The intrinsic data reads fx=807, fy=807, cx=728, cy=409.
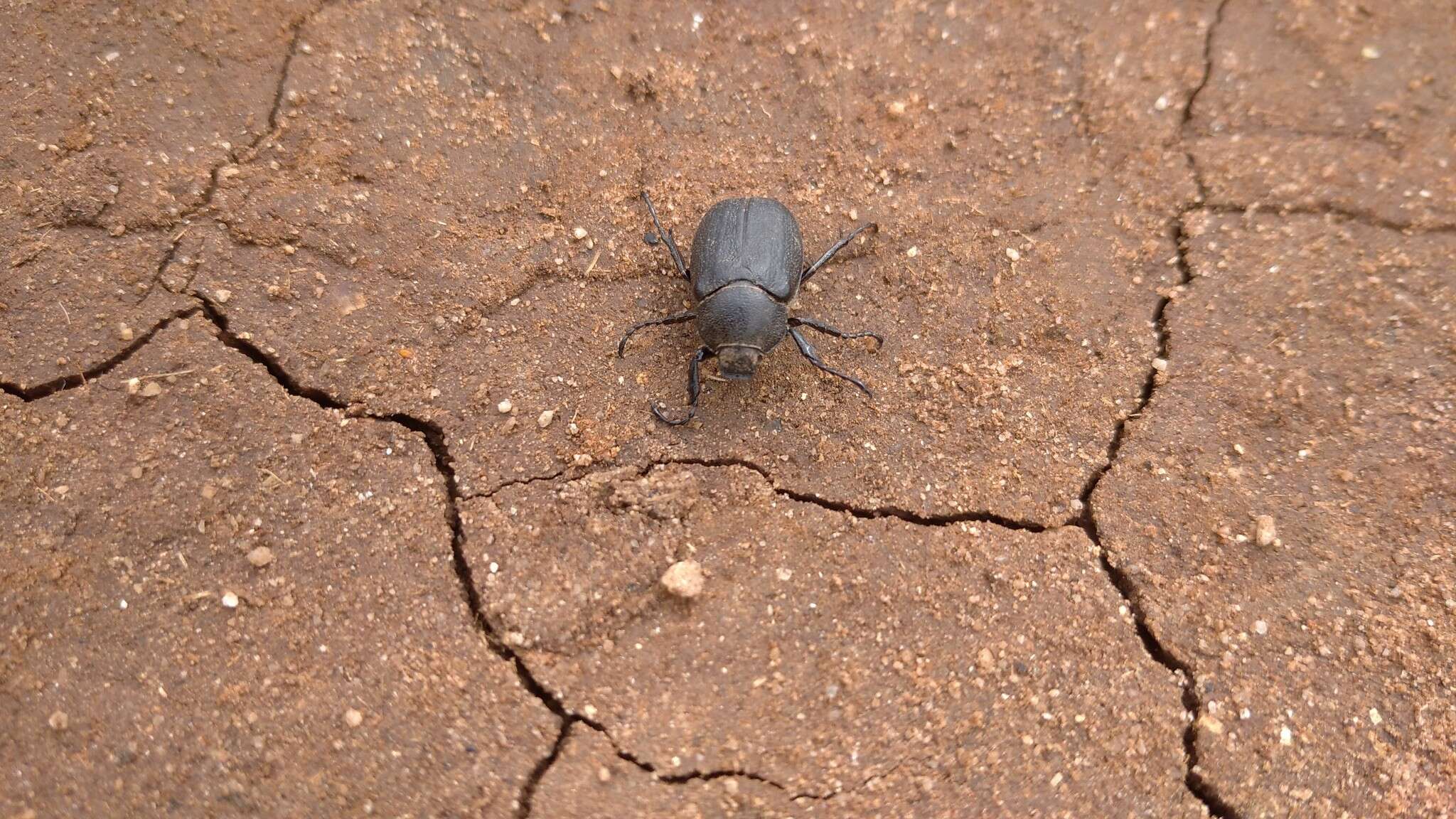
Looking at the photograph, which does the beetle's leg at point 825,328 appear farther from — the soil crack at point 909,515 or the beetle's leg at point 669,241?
the soil crack at point 909,515

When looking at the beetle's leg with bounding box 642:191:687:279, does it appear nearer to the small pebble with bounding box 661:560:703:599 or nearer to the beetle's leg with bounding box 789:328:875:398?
the beetle's leg with bounding box 789:328:875:398

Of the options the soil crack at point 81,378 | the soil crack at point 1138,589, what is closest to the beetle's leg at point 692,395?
the soil crack at point 1138,589

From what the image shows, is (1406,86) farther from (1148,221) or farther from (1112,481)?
(1112,481)

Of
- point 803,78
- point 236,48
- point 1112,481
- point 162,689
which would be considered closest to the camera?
point 162,689

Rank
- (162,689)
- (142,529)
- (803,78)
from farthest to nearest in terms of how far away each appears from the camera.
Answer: (803,78) → (142,529) → (162,689)

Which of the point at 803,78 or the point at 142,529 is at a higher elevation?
the point at 803,78

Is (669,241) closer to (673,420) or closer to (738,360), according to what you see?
(738,360)

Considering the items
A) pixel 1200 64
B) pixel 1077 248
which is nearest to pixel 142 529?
pixel 1077 248
